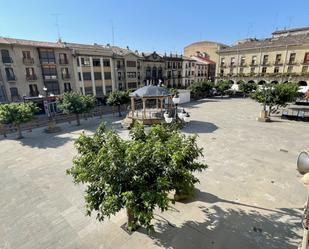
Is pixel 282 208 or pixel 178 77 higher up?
pixel 178 77

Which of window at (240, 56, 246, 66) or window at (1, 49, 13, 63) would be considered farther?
window at (240, 56, 246, 66)

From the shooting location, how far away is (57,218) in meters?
7.42

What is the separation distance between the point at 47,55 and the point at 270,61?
4606 cm

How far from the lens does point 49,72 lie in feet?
104

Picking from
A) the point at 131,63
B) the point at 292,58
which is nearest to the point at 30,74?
the point at 131,63

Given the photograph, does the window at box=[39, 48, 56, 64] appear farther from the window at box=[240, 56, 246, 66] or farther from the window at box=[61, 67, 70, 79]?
the window at box=[240, 56, 246, 66]

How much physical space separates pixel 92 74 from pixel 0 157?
25553 mm

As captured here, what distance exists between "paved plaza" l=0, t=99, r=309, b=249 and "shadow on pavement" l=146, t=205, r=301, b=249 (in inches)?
1.2

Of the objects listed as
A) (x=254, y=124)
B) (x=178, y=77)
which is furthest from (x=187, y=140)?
(x=178, y=77)

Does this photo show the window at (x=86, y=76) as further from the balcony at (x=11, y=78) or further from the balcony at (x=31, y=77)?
the balcony at (x=11, y=78)

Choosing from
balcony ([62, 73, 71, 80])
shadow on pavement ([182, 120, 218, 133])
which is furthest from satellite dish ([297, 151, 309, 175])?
balcony ([62, 73, 71, 80])

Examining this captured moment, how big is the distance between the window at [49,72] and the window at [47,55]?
0.95 meters

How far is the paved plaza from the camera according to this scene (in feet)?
20.4

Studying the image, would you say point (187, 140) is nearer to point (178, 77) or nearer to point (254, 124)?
point (254, 124)
